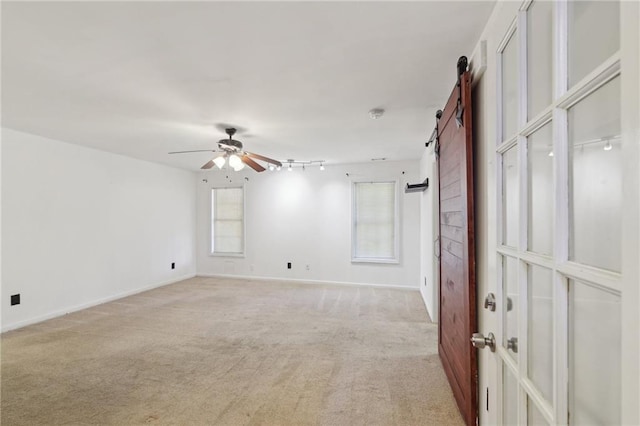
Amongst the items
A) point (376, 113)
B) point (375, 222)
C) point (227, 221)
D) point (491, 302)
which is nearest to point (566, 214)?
point (491, 302)

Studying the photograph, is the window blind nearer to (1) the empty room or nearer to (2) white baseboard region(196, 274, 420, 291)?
(1) the empty room

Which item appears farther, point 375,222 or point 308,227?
point 308,227

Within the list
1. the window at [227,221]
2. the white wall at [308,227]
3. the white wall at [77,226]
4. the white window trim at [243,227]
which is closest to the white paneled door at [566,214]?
the white wall at [308,227]

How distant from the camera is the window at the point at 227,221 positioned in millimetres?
6609

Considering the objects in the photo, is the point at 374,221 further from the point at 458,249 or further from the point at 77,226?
the point at 77,226

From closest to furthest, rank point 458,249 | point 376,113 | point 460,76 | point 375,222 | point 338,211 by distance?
point 460,76, point 458,249, point 376,113, point 375,222, point 338,211

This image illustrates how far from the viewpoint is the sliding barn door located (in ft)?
5.21

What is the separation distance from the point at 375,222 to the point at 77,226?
501 centimetres

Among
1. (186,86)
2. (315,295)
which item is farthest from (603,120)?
(315,295)

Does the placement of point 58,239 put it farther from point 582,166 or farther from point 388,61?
point 582,166

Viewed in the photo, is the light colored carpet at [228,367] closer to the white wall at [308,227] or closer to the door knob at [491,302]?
the door knob at [491,302]

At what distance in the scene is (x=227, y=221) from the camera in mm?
6719

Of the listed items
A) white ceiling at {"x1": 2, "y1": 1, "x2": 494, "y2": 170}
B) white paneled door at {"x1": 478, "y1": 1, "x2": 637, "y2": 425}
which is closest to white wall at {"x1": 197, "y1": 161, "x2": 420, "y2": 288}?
white ceiling at {"x1": 2, "y1": 1, "x2": 494, "y2": 170}

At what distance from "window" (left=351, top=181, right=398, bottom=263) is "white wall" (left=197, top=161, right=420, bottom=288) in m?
0.14
